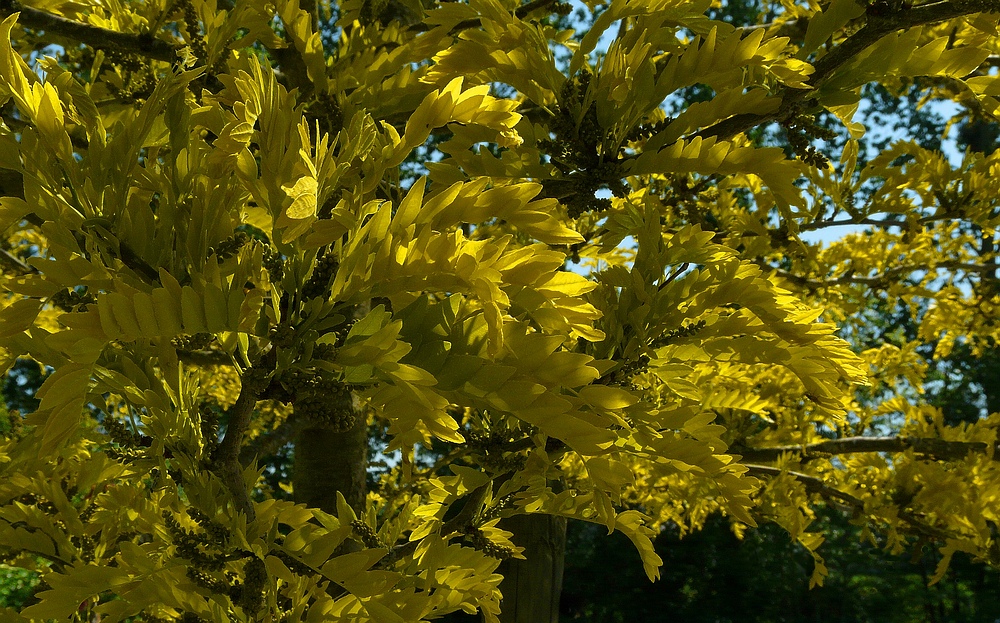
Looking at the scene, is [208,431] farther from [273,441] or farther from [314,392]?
[273,441]

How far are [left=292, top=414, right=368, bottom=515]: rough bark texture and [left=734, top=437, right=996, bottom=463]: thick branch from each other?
67.5 inches

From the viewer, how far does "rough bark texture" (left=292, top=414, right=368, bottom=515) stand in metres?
2.44

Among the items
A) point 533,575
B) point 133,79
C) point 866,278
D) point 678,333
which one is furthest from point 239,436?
point 866,278

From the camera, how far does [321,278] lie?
3.98 ft

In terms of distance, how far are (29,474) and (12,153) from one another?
1.15 m

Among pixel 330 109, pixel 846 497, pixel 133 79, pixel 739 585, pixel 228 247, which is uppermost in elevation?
A: pixel 739 585

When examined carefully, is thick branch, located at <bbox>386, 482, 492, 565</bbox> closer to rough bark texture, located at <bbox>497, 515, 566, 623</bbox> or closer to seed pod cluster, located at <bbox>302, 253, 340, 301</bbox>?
seed pod cluster, located at <bbox>302, 253, 340, 301</bbox>

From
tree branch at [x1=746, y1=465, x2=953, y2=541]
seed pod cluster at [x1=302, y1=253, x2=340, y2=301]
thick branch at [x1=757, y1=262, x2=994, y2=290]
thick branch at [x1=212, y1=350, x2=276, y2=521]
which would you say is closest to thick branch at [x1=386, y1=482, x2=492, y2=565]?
thick branch at [x1=212, y1=350, x2=276, y2=521]

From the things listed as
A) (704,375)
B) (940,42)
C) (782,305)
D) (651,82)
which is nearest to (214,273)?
(651,82)

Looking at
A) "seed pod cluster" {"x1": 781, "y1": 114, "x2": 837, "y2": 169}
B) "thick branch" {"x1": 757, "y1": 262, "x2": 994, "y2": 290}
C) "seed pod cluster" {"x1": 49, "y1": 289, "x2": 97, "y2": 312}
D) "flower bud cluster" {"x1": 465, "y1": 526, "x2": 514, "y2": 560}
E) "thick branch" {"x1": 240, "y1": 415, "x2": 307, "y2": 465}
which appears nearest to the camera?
"seed pod cluster" {"x1": 49, "y1": 289, "x2": 97, "y2": 312}

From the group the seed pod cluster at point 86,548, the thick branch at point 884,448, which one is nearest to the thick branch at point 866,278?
the thick branch at point 884,448

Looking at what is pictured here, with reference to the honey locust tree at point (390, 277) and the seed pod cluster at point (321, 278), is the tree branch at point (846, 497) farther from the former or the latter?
the seed pod cluster at point (321, 278)

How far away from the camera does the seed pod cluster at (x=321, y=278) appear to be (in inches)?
47.8

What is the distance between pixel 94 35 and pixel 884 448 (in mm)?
3199
